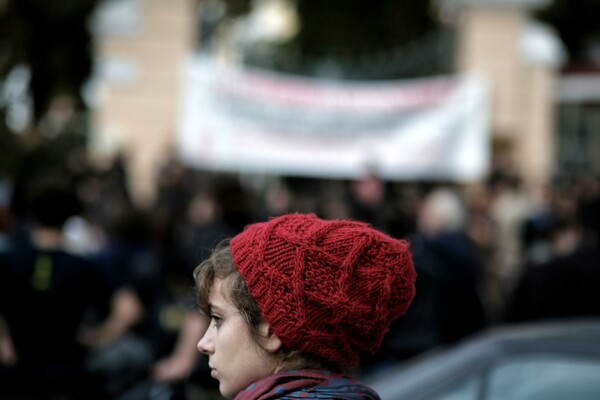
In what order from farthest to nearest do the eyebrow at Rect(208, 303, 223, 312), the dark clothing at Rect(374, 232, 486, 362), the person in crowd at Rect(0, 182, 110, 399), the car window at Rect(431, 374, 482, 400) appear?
the dark clothing at Rect(374, 232, 486, 362) < the person in crowd at Rect(0, 182, 110, 399) < the car window at Rect(431, 374, 482, 400) < the eyebrow at Rect(208, 303, 223, 312)

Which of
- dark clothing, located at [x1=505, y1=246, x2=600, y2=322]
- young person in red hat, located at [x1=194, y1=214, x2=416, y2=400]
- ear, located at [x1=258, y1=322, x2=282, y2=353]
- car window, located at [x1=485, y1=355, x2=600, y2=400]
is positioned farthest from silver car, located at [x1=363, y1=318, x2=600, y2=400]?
dark clothing, located at [x1=505, y1=246, x2=600, y2=322]

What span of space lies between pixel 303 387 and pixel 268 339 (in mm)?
109

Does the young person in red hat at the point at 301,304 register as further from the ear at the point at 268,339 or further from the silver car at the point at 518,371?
the silver car at the point at 518,371

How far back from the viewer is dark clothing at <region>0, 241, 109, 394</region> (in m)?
4.86

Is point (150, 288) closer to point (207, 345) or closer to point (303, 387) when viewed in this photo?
point (207, 345)

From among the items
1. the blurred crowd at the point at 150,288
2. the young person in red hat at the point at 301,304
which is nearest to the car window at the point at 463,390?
the blurred crowd at the point at 150,288

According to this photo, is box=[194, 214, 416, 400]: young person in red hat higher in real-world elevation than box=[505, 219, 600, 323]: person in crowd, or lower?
higher

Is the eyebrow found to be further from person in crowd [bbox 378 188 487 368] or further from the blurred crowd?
person in crowd [bbox 378 188 487 368]

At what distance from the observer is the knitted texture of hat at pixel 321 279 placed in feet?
5.97

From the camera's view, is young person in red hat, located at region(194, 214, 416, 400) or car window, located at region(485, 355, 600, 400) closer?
young person in red hat, located at region(194, 214, 416, 400)

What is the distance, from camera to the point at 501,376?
353 cm

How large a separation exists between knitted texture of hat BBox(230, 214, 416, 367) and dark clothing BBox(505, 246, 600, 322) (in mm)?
4123

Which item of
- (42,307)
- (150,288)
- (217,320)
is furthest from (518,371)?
(150,288)

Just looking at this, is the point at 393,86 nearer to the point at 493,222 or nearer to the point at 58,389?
the point at 493,222
